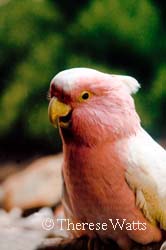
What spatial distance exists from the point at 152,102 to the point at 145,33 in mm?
169

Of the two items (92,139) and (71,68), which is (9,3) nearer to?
(71,68)

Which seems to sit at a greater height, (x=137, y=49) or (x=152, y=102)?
(x=137, y=49)

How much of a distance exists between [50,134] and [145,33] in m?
0.34

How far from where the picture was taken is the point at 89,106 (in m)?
1.18

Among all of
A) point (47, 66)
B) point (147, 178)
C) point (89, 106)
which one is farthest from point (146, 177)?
point (47, 66)

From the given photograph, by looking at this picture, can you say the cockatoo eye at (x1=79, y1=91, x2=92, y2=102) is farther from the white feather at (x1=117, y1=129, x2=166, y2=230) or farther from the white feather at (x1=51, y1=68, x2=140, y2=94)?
the white feather at (x1=117, y1=129, x2=166, y2=230)

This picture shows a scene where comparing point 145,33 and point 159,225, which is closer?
point 159,225

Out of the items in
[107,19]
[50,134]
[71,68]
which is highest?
[107,19]

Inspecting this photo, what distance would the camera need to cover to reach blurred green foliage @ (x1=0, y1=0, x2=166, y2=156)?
1.33 metres

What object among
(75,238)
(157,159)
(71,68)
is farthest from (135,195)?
(71,68)

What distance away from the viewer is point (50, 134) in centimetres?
134

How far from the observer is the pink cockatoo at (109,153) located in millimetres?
1178

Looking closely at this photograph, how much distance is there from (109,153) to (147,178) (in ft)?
0.32

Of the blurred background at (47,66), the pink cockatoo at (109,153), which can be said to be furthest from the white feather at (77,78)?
the blurred background at (47,66)
